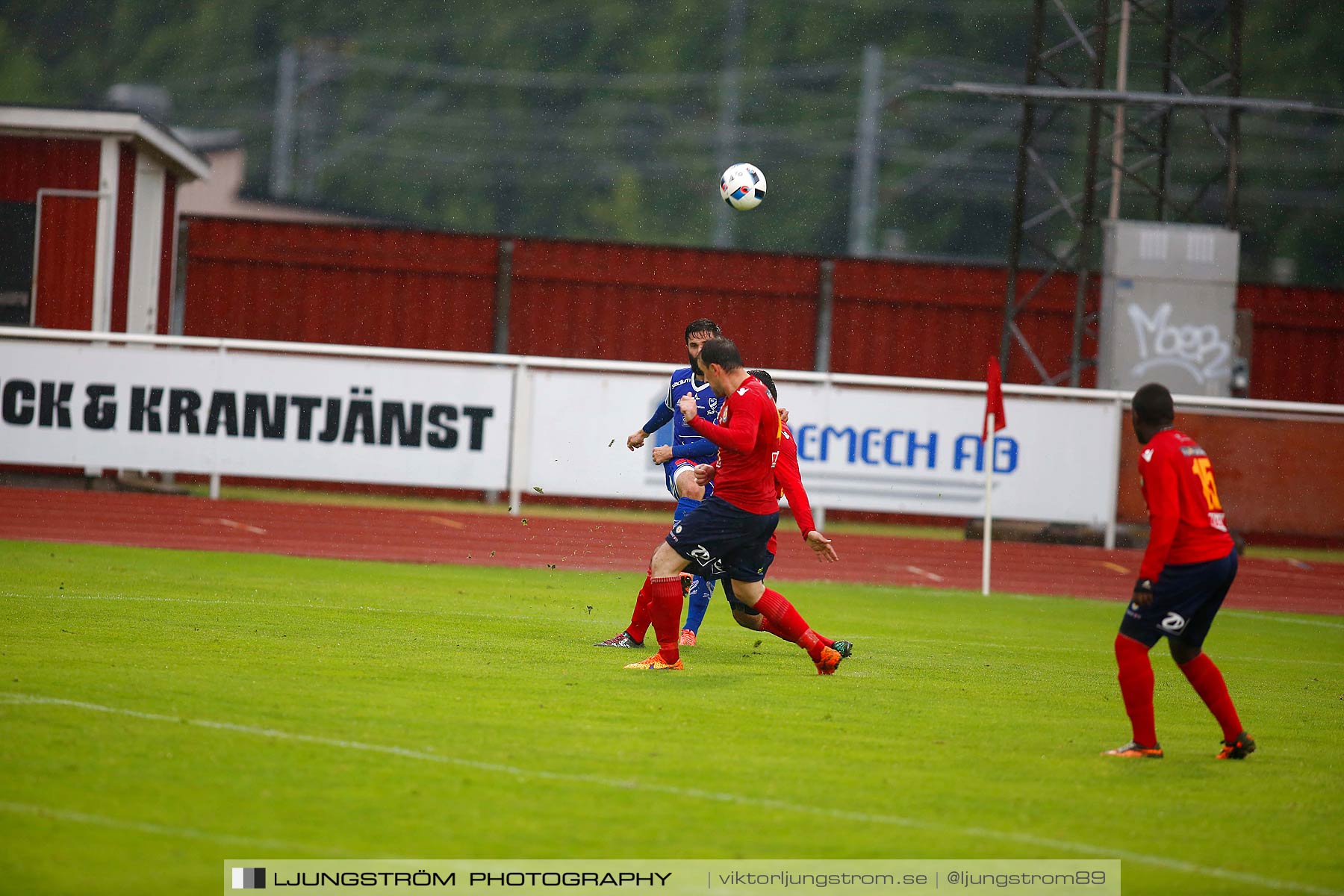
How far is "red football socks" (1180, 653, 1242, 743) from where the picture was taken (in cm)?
743

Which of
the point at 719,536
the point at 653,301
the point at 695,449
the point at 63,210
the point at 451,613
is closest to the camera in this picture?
the point at 719,536

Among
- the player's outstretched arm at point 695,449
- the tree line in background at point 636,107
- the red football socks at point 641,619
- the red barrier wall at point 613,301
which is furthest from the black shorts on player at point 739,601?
the tree line in background at point 636,107

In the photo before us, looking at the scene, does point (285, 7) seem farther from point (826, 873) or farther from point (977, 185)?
point (826, 873)

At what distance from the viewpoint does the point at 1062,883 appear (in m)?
5.27

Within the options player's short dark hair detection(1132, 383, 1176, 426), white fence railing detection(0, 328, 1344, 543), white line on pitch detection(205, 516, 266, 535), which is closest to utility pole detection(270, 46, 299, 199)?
white fence railing detection(0, 328, 1344, 543)

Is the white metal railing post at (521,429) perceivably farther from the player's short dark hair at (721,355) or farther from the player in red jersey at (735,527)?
the player's short dark hair at (721,355)

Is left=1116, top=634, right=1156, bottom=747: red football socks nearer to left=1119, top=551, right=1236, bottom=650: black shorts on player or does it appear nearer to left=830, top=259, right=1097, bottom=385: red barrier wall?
left=1119, top=551, right=1236, bottom=650: black shorts on player

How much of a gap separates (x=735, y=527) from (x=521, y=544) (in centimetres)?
852

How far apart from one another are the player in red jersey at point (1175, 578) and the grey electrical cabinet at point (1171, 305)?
51.8ft

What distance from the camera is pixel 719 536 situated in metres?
9.02

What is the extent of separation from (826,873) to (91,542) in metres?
12.0

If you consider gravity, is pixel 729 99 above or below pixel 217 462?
above

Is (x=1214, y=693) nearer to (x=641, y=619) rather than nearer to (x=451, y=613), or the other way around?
(x=641, y=619)

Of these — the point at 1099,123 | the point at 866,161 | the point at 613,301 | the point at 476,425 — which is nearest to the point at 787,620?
the point at 476,425
